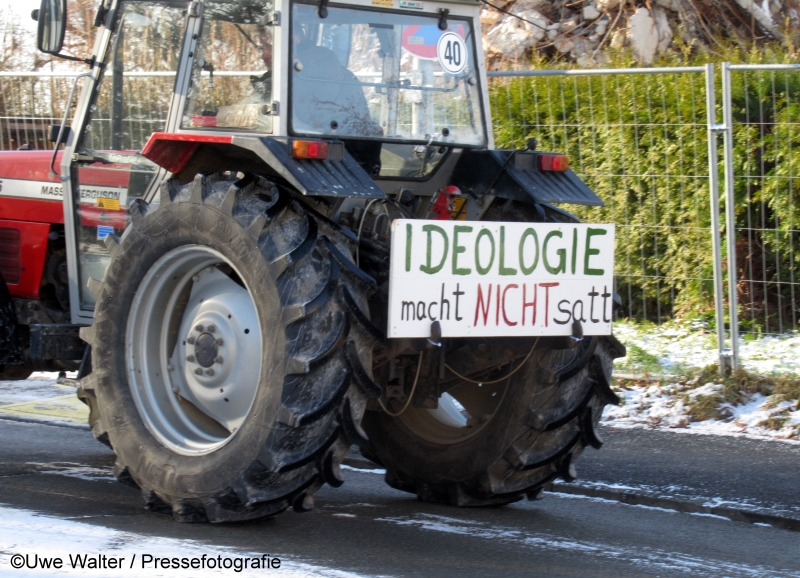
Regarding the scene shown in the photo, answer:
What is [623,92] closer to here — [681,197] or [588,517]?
[681,197]

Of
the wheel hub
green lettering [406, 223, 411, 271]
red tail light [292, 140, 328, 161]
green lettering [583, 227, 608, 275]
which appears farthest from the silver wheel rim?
green lettering [583, 227, 608, 275]

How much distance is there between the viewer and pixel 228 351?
4328 millimetres

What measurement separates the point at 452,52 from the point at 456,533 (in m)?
2.15

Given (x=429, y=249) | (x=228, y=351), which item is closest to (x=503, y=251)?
(x=429, y=249)

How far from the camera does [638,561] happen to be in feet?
13.2

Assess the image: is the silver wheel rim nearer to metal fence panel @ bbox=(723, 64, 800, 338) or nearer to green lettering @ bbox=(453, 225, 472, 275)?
green lettering @ bbox=(453, 225, 472, 275)

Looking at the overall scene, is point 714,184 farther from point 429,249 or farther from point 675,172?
point 429,249

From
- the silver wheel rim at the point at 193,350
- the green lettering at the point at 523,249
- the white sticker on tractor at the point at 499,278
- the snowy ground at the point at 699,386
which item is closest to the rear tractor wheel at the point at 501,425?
the white sticker on tractor at the point at 499,278

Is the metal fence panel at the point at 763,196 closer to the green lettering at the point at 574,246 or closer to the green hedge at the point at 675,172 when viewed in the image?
the green hedge at the point at 675,172

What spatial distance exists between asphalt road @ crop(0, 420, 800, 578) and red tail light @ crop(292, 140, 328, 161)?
1.42 metres

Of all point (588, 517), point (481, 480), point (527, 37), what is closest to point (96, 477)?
point (481, 480)

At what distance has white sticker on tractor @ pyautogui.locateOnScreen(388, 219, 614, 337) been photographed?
405 centimetres

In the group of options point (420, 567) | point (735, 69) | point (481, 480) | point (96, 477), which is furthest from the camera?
point (735, 69)

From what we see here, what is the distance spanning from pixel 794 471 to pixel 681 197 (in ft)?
9.31
